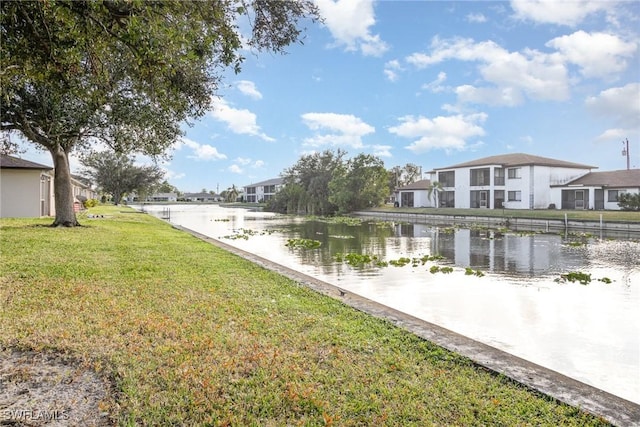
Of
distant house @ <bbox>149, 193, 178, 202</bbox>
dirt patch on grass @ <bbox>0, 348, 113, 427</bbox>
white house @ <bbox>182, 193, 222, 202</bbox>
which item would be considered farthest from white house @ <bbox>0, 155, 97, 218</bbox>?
white house @ <bbox>182, 193, 222, 202</bbox>

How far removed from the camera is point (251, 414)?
10.5 ft

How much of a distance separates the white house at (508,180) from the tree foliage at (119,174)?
134ft

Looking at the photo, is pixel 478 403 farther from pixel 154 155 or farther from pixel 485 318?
pixel 154 155

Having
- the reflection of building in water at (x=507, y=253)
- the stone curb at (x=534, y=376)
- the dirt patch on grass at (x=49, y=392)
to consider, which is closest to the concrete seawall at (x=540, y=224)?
the reflection of building in water at (x=507, y=253)

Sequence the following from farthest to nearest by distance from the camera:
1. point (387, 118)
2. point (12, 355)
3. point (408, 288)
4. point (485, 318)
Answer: point (387, 118)
point (408, 288)
point (485, 318)
point (12, 355)

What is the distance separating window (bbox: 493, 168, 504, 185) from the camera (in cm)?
4756

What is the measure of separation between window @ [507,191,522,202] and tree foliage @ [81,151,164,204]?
45.9m

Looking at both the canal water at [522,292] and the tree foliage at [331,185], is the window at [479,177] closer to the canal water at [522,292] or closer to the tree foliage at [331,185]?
the tree foliage at [331,185]

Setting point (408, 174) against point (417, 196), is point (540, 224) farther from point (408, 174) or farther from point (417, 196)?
point (408, 174)

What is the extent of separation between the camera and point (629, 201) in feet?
112

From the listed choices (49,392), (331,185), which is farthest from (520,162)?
(49,392)

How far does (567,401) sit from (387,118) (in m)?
32.0

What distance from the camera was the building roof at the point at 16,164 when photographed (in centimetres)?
2222

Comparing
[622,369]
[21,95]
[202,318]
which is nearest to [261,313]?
[202,318]
